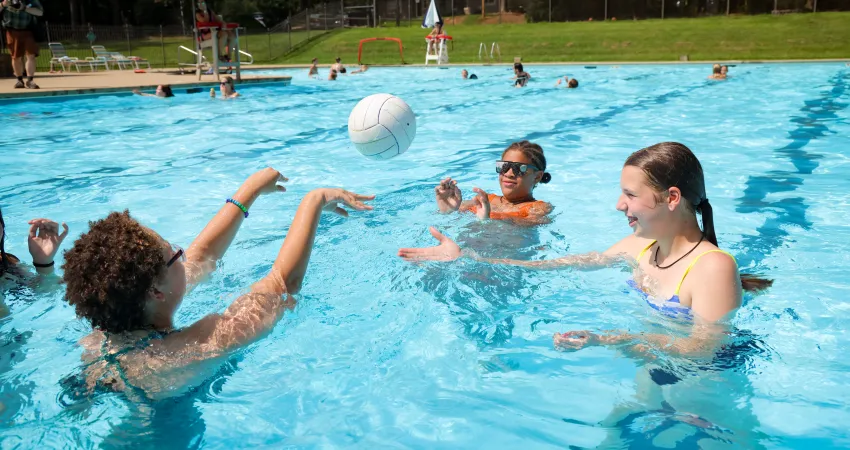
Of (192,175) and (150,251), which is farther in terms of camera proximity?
(192,175)

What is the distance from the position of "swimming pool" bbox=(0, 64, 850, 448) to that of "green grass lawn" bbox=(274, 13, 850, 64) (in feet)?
72.8

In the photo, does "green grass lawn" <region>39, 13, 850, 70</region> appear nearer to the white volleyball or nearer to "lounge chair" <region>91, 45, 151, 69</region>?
"lounge chair" <region>91, 45, 151, 69</region>

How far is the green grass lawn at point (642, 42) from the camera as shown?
30.2 m

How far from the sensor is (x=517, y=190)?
→ 5301 mm

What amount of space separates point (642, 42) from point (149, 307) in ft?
110

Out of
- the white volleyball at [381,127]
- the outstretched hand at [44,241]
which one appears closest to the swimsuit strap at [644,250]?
the white volleyball at [381,127]

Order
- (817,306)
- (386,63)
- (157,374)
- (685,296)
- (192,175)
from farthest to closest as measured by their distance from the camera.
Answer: (386,63), (192,175), (817,306), (685,296), (157,374)

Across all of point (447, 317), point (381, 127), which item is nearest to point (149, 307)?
point (447, 317)

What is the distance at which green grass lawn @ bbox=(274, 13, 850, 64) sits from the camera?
30.2 m

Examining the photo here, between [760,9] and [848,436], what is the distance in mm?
44314

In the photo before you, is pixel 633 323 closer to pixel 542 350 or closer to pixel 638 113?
pixel 542 350

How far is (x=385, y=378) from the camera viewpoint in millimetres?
3371

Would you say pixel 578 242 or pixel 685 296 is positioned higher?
pixel 685 296

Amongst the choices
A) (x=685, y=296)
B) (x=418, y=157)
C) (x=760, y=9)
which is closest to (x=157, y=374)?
(x=685, y=296)
